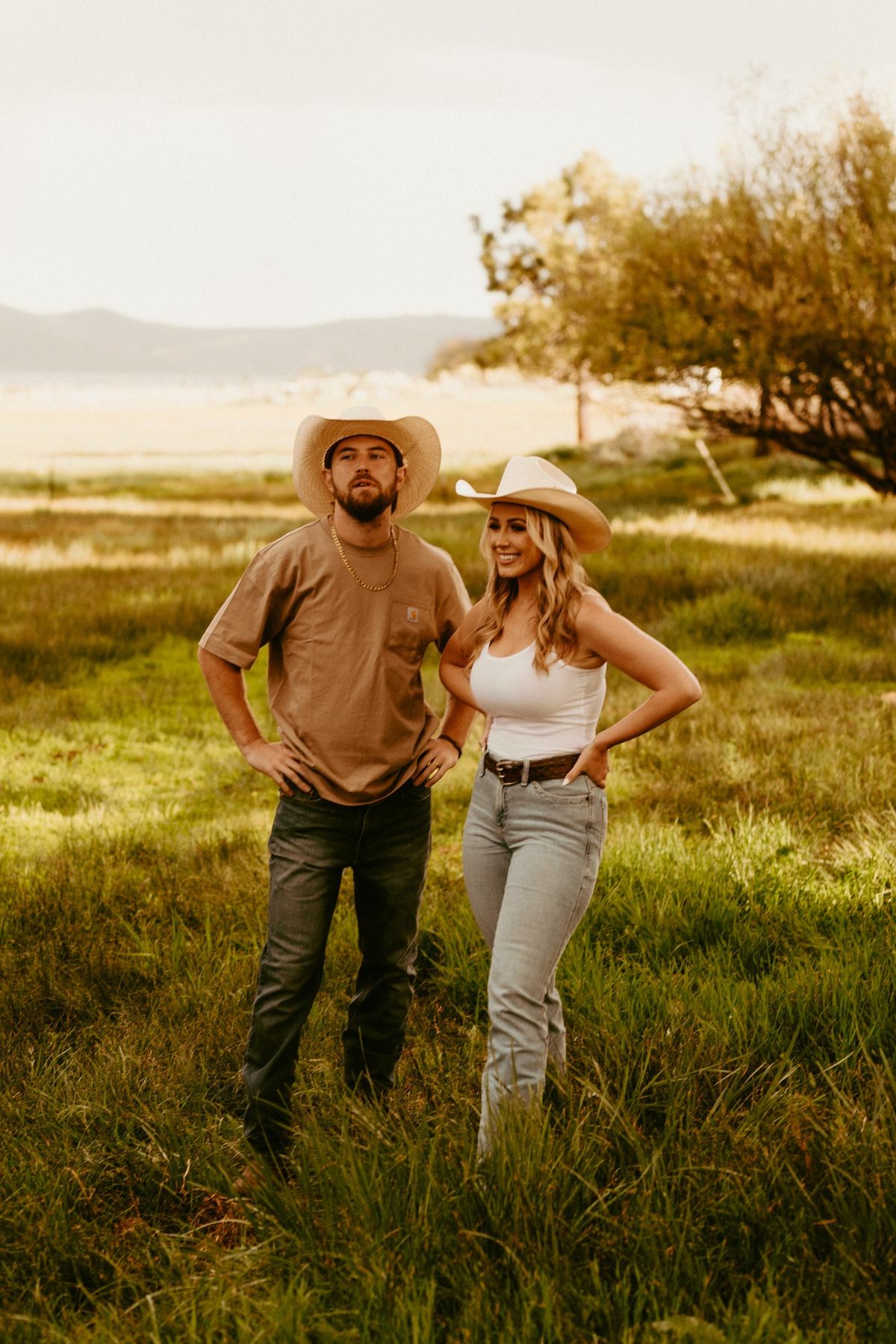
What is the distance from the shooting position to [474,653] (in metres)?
3.96

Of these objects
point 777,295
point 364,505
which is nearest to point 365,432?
point 364,505

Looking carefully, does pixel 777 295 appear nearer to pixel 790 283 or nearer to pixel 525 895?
pixel 790 283

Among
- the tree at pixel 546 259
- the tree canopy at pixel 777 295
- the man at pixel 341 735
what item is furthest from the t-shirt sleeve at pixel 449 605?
the tree at pixel 546 259

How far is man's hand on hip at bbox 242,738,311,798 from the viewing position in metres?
3.85

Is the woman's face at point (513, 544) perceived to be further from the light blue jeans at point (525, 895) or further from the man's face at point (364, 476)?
the light blue jeans at point (525, 895)

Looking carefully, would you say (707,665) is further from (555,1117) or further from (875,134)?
(875,134)

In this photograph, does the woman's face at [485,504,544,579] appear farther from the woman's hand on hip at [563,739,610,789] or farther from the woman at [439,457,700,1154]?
the woman's hand on hip at [563,739,610,789]

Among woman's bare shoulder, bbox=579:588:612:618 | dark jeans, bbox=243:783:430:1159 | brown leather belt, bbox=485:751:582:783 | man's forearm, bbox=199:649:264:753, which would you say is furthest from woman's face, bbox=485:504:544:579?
man's forearm, bbox=199:649:264:753

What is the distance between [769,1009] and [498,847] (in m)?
1.21

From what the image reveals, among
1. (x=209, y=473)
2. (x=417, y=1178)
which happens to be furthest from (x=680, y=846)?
(x=209, y=473)

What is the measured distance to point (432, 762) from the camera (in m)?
4.07

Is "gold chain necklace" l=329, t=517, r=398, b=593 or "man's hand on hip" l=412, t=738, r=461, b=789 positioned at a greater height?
"gold chain necklace" l=329, t=517, r=398, b=593

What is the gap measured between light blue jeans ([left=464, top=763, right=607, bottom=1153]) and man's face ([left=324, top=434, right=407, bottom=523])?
2.95 feet

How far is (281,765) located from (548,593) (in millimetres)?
985
